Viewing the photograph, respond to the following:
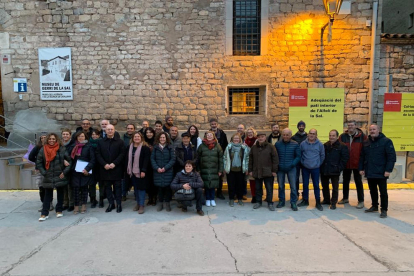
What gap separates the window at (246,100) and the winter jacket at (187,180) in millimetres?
4338

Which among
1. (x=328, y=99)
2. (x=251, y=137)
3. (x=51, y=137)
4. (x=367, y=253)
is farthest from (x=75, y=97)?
(x=367, y=253)

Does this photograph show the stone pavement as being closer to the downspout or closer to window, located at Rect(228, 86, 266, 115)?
the downspout

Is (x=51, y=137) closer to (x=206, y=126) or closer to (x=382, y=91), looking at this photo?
(x=206, y=126)

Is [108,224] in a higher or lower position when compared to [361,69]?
lower

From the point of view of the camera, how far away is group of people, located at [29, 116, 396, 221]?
17.1 ft

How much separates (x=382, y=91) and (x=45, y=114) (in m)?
11.2

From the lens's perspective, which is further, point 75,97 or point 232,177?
point 75,97

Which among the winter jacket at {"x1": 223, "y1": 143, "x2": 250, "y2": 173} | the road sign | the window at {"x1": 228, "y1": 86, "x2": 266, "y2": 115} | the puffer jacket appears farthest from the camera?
the window at {"x1": 228, "y1": 86, "x2": 266, "y2": 115}

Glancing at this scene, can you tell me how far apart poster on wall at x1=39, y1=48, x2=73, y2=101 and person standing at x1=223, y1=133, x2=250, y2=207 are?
6292 millimetres

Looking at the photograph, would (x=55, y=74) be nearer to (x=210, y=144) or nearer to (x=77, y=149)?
(x=77, y=149)

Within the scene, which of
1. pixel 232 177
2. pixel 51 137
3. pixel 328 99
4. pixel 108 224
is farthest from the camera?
pixel 328 99

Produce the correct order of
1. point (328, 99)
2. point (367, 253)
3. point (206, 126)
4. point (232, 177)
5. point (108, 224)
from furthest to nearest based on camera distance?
point (206, 126), point (328, 99), point (232, 177), point (108, 224), point (367, 253)

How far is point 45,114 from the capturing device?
9.22m

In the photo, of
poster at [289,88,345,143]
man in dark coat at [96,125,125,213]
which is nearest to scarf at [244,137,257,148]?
man in dark coat at [96,125,125,213]
